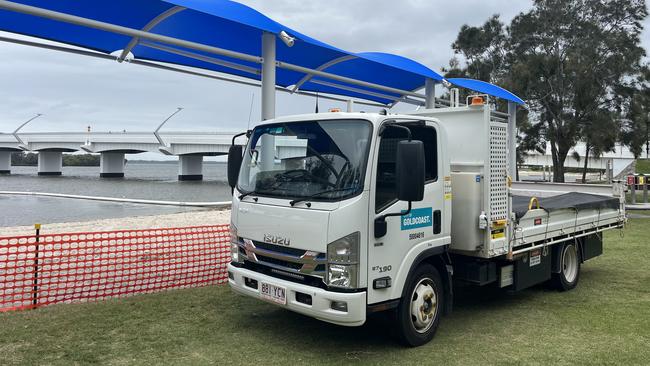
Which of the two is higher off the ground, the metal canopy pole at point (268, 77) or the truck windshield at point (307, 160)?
the metal canopy pole at point (268, 77)

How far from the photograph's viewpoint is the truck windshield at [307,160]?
4.20 meters

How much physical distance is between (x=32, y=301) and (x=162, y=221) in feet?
29.7

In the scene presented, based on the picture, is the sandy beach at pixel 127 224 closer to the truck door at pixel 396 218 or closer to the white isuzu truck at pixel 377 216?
the white isuzu truck at pixel 377 216

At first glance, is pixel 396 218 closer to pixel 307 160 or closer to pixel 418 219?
pixel 418 219

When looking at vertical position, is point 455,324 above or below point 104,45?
below

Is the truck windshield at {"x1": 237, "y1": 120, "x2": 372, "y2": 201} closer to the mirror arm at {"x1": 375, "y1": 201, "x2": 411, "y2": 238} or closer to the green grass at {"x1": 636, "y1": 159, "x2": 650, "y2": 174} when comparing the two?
the mirror arm at {"x1": 375, "y1": 201, "x2": 411, "y2": 238}

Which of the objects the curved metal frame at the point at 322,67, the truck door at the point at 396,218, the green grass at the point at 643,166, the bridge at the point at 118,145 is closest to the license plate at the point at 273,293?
the truck door at the point at 396,218

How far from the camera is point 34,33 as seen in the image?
7.01m

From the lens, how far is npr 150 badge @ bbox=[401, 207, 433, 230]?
4426mm

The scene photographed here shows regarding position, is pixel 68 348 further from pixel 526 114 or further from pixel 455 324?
pixel 526 114

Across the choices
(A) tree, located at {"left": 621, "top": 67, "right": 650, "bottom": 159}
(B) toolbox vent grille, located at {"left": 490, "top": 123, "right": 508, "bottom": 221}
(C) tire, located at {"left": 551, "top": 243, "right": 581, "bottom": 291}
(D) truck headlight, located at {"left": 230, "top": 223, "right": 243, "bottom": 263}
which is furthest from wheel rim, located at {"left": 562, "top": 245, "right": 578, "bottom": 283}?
(A) tree, located at {"left": 621, "top": 67, "right": 650, "bottom": 159}

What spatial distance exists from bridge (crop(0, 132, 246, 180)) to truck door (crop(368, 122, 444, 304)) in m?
43.7

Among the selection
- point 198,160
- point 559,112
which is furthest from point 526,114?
point 198,160

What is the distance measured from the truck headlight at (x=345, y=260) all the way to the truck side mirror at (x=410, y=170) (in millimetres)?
571
